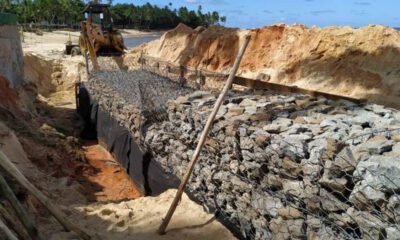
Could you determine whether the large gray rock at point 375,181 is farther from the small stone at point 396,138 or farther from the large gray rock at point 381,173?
the small stone at point 396,138

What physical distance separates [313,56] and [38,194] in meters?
14.4

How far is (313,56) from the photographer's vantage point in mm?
17531

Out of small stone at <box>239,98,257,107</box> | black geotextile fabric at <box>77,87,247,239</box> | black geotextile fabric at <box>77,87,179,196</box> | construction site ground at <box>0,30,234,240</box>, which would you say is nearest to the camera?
construction site ground at <box>0,30,234,240</box>

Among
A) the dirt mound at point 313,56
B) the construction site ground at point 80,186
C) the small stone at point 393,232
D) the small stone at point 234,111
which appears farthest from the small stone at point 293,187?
the dirt mound at point 313,56

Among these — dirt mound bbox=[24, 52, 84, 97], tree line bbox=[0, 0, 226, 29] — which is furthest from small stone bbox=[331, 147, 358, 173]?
tree line bbox=[0, 0, 226, 29]

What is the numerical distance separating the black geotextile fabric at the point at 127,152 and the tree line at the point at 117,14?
150 ft

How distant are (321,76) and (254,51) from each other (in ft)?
15.9

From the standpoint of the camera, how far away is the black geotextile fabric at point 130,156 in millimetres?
7504

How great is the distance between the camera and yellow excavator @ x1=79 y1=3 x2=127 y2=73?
19.9 meters

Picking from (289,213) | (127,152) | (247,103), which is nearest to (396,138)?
(289,213)

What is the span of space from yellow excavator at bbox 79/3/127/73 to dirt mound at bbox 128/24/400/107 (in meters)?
3.39

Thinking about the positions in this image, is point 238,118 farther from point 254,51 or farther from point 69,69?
point 69,69

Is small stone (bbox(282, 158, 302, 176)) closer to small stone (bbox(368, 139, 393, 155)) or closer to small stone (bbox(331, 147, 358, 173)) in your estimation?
small stone (bbox(331, 147, 358, 173))

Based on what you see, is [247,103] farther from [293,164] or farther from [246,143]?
[293,164]
